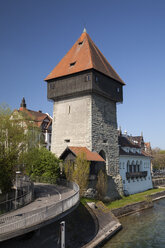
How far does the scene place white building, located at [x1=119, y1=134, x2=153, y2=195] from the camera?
112ft

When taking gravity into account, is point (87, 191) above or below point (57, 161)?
below

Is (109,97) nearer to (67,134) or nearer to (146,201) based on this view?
(67,134)

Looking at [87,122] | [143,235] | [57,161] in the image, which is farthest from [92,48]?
[143,235]

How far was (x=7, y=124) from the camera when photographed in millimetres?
18234

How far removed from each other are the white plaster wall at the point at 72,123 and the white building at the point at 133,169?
28.1 feet

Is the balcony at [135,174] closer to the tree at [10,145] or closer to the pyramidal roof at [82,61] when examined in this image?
the pyramidal roof at [82,61]

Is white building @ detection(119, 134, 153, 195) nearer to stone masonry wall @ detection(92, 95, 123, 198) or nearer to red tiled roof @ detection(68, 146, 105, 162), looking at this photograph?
stone masonry wall @ detection(92, 95, 123, 198)

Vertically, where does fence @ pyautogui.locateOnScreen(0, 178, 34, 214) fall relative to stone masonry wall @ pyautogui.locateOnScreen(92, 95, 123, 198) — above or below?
below

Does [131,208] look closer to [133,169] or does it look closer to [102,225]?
[102,225]

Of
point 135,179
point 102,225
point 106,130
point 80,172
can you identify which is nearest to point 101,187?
point 80,172

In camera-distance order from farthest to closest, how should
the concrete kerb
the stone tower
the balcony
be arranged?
the balcony < the stone tower < the concrete kerb

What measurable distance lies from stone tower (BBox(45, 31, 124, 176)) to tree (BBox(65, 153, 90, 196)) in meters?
3.17

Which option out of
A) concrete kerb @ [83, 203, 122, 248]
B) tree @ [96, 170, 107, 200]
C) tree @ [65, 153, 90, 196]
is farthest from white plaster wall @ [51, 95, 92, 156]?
concrete kerb @ [83, 203, 122, 248]

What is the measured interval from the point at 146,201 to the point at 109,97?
45.9ft
